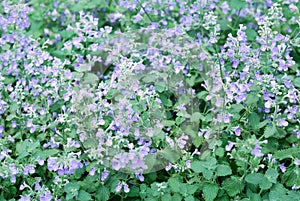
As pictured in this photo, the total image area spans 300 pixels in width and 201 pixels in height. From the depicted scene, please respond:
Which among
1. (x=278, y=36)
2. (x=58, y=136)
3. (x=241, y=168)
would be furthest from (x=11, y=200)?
(x=278, y=36)

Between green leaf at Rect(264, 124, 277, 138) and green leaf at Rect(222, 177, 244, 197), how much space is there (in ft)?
0.94

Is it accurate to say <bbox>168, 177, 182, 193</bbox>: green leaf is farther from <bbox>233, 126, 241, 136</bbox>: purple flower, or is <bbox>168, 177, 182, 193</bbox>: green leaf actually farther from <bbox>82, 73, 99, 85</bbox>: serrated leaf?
<bbox>82, 73, 99, 85</bbox>: serrated leaf

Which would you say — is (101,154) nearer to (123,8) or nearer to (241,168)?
(241,168)

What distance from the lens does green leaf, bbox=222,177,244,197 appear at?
2965mm

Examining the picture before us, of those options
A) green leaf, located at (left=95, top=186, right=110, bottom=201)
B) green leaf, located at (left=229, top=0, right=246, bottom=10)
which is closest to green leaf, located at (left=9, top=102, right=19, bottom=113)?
green leaf, located at (left=95, top=186, right=110, bottom=201)

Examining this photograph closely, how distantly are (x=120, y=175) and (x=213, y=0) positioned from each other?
1672 millimetres

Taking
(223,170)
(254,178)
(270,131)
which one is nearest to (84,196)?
(223,170)

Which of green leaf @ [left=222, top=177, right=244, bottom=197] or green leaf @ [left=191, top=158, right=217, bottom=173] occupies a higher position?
green leaf @ [left=191, top=158, right=217, bottom=173]

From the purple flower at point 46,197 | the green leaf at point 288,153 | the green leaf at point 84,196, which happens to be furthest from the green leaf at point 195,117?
the purple flower at point 46,197

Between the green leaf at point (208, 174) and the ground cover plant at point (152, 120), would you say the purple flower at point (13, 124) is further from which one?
the green leaf at point (208, 174)

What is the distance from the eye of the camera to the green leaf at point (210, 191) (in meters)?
2.90

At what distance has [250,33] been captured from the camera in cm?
406

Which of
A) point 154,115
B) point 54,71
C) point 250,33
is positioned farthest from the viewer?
point 250,33

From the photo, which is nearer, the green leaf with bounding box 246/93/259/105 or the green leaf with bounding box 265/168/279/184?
the green leaf with bounding box 265/168/279/184
